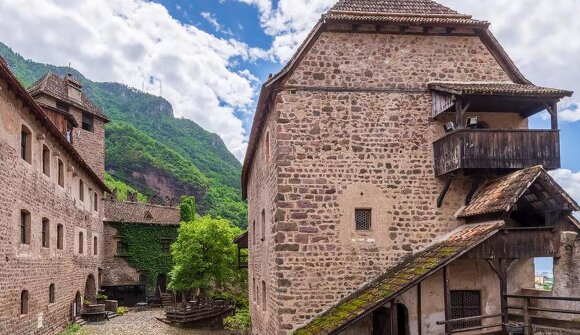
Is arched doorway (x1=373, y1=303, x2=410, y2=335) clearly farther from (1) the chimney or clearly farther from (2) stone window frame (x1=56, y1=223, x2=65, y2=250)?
(1) the chimney

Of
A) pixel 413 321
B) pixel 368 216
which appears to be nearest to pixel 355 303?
pixel 413 321

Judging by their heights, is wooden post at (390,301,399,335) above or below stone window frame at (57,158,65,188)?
below

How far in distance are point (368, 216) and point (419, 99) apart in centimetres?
347

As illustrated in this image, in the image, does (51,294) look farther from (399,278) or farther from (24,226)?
(399,278)

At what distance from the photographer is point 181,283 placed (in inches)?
1267

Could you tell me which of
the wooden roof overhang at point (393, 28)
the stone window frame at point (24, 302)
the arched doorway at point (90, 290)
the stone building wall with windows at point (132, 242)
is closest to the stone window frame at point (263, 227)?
the wooden roof overhang at point (393, 28)

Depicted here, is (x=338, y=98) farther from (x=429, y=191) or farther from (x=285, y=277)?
(x=285, y=277)

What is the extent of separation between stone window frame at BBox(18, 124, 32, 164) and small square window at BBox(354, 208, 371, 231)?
452 inches

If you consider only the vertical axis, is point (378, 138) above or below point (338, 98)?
below

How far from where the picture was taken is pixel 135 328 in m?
27.9

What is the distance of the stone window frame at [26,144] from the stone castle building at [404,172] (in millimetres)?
8880

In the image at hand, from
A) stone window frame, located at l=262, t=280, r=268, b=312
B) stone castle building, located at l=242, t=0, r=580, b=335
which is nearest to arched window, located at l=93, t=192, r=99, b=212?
stone window frame, located at l=262, t=280, r=268, b=312

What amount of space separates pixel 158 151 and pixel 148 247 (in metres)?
46.2

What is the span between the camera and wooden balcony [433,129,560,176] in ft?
41.0
